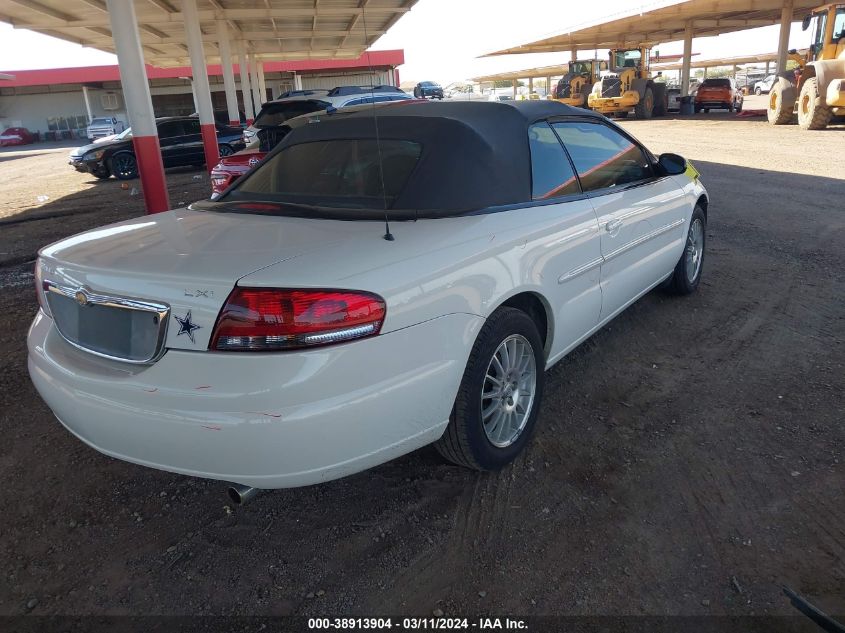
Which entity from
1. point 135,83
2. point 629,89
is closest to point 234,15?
point 135,83

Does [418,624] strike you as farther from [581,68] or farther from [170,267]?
[581,68]

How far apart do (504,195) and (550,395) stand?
1293mm

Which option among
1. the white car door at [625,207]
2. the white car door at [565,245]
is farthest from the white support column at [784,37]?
the white car door at [565,245]

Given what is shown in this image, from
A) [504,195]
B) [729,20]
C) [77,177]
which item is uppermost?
[729,20]

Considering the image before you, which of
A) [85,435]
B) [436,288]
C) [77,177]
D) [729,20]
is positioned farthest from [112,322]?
[729,20]

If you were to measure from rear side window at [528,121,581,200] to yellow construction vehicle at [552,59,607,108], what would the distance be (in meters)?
32.4

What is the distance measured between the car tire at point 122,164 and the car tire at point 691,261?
581 inches

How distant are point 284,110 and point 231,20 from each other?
8.44 m

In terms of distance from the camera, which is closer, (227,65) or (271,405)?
(271,405)

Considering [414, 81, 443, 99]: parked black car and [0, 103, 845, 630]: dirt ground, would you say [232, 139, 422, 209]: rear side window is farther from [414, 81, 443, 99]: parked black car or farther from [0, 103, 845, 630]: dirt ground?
[414, 81, 443, 99]: parked black car

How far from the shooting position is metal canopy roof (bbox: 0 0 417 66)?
14305mm

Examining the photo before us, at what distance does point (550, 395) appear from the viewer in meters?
3.65

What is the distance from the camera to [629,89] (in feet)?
98.5

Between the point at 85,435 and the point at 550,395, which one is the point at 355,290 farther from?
the point at 550,395
